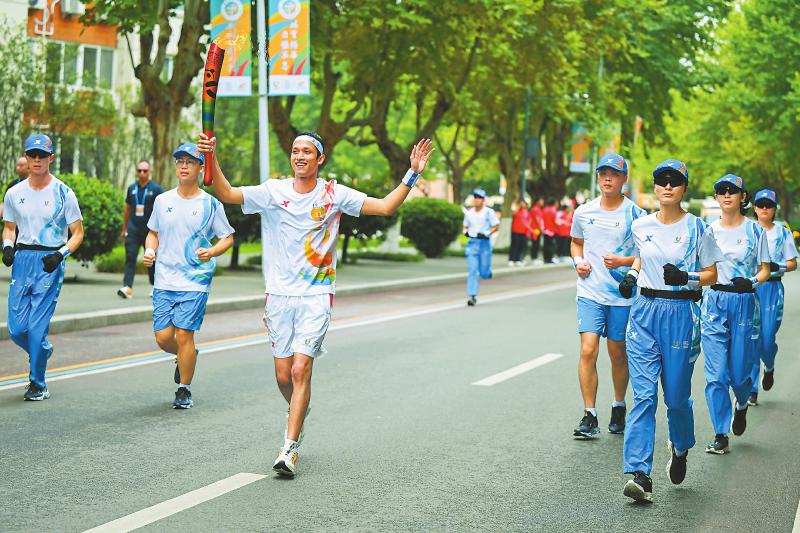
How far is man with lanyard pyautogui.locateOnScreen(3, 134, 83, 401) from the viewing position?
9.28 meters

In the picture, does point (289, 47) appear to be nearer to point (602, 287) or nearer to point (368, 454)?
point (602, 287)

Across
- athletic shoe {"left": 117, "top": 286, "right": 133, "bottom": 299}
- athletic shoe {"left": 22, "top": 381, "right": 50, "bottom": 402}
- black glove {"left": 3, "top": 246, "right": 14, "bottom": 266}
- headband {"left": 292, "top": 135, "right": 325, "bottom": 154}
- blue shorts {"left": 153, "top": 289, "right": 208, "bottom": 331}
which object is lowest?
athletic shoe {"left": 117, "top": 286, "right": 133, "bottom": 299}

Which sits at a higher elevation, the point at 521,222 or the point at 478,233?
the point at 478,233

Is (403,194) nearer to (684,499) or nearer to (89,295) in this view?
(684,499)

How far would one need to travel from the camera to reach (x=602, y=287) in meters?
8.43

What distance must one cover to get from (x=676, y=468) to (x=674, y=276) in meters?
1.14

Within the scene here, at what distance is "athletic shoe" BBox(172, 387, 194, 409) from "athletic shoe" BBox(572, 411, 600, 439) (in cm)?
289

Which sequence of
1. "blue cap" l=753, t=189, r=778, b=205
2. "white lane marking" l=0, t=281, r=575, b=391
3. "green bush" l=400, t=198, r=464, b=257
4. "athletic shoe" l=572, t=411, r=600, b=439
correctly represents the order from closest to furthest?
"athletic shoe" l=572, t=411, r=600, b=439
"blue cap" l=753, t=189, r=778, b=205
"white lane marking" l=0, t=281, r=575, b=391
"green bush" l=400, t=198, r=464, b=257

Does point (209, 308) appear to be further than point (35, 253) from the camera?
Yes

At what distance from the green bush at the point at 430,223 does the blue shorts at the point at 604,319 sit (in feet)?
90.9

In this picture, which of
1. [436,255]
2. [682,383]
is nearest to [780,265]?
[682,383]

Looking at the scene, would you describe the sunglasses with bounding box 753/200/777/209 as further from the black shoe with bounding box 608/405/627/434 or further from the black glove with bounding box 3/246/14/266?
the black glove with bounding box 3/246/14/266

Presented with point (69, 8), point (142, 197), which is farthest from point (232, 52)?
point (69, 8)

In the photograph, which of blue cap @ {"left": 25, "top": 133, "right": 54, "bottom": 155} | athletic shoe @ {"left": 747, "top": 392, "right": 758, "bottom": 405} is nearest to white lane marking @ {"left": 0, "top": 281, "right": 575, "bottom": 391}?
blue cap @ {"left": 25, "top": 133, "right": 54, "bottom": 155}
